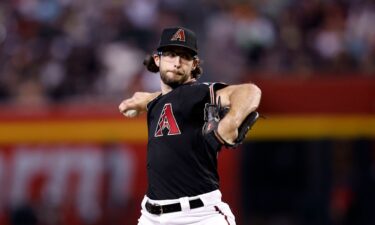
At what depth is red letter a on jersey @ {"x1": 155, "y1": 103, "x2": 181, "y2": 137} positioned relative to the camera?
21.2ft

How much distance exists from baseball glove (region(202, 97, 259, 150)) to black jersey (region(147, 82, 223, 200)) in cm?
25

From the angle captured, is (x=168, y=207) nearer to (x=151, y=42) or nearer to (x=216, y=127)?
(x=216, y=127)

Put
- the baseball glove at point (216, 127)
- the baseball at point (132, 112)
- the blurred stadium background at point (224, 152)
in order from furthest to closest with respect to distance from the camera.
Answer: the blurred stadium background at point (224, 152) < the baseball at point (132, 112) < the baseball glove at point (216, 127)

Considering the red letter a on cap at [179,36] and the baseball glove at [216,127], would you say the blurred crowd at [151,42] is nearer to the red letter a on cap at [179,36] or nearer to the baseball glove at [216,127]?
the red letter a on cap at [179,36]

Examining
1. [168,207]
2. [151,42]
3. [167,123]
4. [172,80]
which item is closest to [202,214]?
[168,207]

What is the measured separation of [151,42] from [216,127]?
8.95 m

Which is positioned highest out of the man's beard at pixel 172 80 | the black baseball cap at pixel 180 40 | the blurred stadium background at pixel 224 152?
the black baseball cap at pixel 180 40

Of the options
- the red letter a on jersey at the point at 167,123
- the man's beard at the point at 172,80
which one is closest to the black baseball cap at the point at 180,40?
the man's beard at the point at 172,80

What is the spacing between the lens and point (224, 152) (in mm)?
13562

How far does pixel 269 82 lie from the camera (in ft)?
45.5

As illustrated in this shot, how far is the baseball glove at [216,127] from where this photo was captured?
19.7 ft

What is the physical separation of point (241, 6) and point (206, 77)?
7.91ft

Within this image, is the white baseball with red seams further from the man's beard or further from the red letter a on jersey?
the man's beard

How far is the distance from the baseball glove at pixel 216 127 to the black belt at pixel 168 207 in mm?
495
